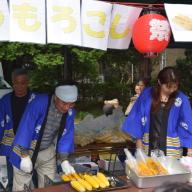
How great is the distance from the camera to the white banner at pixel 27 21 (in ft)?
9.27

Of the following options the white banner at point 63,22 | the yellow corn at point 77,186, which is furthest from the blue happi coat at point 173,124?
the yellow corn at point 77,186

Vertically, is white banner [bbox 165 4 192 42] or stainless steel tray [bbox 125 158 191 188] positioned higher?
white banner [bbox 165 4 192 42]

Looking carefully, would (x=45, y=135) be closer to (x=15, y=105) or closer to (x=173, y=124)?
(x=15, y=105)

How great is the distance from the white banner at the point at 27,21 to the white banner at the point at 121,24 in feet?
2.73

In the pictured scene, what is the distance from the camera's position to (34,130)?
132 inches

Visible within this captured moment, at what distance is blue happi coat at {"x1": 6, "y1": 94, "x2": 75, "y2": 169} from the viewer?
3.23 metres

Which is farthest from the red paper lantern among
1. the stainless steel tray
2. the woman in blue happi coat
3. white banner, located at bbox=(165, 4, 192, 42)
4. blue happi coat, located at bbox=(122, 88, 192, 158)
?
the stainless steel tray

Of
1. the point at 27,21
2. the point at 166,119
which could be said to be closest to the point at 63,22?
the point at 27,21

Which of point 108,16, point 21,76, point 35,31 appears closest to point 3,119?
point 21,76

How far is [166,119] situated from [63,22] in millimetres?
1444

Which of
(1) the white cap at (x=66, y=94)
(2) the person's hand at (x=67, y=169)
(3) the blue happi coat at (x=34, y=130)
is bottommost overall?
(2) the person's hand at (x=67, y=169)

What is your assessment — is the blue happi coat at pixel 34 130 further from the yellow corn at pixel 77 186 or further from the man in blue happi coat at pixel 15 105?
the yellow corn at pixel 77 186

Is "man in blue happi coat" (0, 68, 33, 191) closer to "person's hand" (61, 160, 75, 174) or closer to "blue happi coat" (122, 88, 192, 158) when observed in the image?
"person's hand" (61, 160, 75, 174)

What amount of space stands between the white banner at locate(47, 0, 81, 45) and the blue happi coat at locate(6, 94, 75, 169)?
703mm
